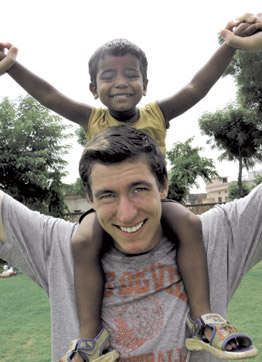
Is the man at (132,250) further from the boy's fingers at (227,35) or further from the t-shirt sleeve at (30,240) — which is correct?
the boy's fingers at (227,35)

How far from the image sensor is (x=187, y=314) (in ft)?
5.12

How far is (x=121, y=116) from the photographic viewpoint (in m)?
2.02

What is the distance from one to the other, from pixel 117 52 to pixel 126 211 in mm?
982

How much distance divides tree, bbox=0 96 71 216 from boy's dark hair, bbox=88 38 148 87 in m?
14.0

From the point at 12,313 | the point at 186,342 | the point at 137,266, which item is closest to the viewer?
the point at 186,342

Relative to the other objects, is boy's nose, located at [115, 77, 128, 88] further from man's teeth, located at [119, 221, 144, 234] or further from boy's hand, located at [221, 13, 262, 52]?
man's teeth, located at [119, 221, 144, 234]

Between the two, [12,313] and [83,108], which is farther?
[12,313]

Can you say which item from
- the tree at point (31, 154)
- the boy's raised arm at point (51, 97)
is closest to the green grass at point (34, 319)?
the boy's raised arm at point (51, 97)

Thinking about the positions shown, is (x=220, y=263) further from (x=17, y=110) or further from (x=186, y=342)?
(x=17, y=110)

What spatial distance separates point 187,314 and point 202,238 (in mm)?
335

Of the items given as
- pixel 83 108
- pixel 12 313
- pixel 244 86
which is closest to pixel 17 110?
pixel 244 86

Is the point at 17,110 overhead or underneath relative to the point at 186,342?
overhead

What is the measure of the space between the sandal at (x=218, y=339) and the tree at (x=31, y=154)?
14.8 m

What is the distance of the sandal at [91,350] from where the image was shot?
144 centimetres
